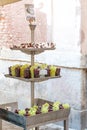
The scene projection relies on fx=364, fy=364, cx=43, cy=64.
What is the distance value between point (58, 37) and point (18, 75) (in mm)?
1586

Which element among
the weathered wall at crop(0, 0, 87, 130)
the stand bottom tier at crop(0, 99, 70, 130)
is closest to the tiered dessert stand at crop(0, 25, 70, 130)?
the stand bottom tier at crop(0, 99, 70, 130)

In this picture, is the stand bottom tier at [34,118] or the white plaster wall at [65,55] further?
the white plaster wall at [65,55]

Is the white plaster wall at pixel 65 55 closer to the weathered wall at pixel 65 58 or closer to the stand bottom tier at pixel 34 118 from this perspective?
the weathered wall at pixel 65 58

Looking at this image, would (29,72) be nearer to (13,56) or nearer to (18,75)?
Answer: (18,75)

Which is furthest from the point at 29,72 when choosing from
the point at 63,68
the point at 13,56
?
the point at 13,56

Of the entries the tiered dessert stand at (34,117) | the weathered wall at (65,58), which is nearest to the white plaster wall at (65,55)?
the weathered wall at (65,58)

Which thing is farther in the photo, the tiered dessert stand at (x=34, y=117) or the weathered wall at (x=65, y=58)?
the weathered wall at (x=65, y=58)

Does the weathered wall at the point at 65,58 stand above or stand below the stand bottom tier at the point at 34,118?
above

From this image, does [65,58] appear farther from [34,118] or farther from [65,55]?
[34,118]

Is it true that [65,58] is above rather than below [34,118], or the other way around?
above

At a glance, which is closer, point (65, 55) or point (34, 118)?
point (34, 118)

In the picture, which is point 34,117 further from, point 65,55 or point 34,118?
point 65,55

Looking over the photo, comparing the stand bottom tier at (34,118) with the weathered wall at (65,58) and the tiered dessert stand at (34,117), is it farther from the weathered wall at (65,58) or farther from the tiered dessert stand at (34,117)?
the weathered wall at (65,58)

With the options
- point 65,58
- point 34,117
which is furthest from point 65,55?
point 34,117
